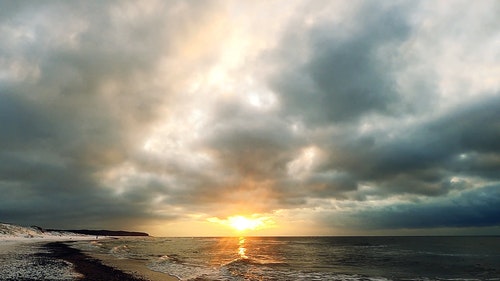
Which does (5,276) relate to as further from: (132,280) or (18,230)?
(18,230)

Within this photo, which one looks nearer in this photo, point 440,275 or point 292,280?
point 292,280

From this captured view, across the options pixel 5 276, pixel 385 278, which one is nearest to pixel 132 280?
pixel 5 276

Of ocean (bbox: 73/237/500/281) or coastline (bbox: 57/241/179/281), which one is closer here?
coastline (bbox: 57/241/179/281)

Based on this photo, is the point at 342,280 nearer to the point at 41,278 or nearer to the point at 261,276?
the point at 261,276

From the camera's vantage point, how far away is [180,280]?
1537 inches

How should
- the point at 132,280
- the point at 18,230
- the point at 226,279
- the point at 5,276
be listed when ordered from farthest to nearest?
1. the point at 18,230
2. the point at 226,279
3. the point at 132,280
4. the point at 5,276

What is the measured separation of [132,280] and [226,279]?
11.0m

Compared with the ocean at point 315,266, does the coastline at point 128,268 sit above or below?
above

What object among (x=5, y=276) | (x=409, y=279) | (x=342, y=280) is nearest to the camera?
(x=5, y=276)

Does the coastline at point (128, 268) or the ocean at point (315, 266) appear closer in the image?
the coastline at point (128, 268)

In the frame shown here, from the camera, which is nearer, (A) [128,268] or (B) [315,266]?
(A) [128,268]

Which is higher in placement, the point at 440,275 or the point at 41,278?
the point at 41,278

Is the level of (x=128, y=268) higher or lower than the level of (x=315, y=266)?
higher

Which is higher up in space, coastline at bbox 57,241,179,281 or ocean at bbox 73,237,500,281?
coastline at bbox 57,241,179,281
